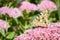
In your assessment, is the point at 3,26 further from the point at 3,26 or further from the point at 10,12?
the point at 10,12

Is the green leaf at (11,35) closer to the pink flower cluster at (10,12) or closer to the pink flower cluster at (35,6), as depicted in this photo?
the pink flower cluster at (10,12)

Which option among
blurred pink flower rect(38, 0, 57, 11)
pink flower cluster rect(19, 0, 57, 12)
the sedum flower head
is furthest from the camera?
blurred pink flower rect(38, 0, 57, 11)

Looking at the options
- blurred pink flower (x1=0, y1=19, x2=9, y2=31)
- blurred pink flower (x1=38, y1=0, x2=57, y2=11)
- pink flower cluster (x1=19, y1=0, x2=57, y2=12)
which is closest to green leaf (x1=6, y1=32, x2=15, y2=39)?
blurred pink flower (x1=0, y1=19, x2=9, y2=31)

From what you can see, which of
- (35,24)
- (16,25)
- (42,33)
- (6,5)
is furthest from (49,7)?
(42,33)

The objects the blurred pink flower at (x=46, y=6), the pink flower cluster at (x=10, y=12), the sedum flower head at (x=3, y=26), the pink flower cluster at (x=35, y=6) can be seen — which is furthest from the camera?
the blurred pink flower at (x=46, y=6)

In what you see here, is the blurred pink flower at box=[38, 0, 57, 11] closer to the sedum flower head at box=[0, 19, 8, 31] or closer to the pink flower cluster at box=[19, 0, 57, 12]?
the pink flower cluster at box=[19, 0, 57, 12]

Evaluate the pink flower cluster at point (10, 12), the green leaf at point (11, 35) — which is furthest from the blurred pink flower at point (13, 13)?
the green leaf at point (11, 35)

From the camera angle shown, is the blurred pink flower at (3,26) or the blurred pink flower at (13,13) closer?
the blurred pink flower at (3,26)

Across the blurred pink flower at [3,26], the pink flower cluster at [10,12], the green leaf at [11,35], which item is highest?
the pink flower cluster at [10,12]

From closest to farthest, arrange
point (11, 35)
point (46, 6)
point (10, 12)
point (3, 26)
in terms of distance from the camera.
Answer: point (11, 35), point (3, 26), point (10, 12), point (46, 6)

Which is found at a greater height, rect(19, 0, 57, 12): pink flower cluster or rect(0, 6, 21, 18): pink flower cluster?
rect(0, 6, 21, 18): pink flower cluster

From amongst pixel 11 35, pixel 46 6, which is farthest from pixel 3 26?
pixel 46 6

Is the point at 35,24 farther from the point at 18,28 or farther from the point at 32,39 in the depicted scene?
the point at 32,39
